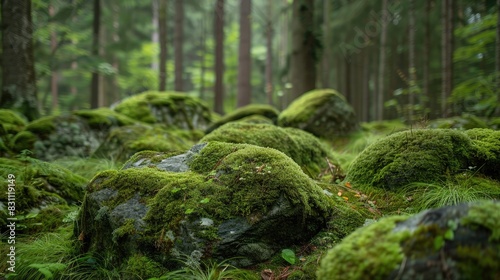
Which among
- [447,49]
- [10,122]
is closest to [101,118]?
[10,122]

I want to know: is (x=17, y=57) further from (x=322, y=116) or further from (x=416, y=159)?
(x=416, y=159)

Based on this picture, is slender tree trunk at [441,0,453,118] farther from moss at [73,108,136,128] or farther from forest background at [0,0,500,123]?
moss at [73,108,136,128]

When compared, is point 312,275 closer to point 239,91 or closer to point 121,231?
point 121,231

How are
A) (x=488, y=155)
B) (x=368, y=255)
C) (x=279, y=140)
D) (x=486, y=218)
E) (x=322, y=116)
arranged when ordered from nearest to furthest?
(x=486, y=218)
(x=368, y=255)
(x=488, y=155)
(x=279, y=140)
(x=322, y=116)

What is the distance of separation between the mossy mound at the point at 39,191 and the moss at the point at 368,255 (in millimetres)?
2719

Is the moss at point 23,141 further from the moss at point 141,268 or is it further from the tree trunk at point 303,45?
the tree trunk at point 303,45

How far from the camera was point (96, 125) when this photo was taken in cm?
611

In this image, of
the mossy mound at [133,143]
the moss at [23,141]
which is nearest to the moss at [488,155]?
the mossy mound at [133,143]

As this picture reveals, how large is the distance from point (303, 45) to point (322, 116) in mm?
2856

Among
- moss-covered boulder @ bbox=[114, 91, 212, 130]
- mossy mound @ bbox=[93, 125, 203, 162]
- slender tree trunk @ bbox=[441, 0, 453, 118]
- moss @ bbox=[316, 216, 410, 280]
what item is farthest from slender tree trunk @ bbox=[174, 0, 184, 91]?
moss @ bbox=[316, 216, 410, 280]

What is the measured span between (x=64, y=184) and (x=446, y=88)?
9387mm

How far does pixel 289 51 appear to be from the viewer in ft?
48.5

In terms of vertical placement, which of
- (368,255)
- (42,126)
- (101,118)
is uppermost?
(101,118)

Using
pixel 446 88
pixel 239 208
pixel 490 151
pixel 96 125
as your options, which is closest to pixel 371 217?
pixel 239 208
